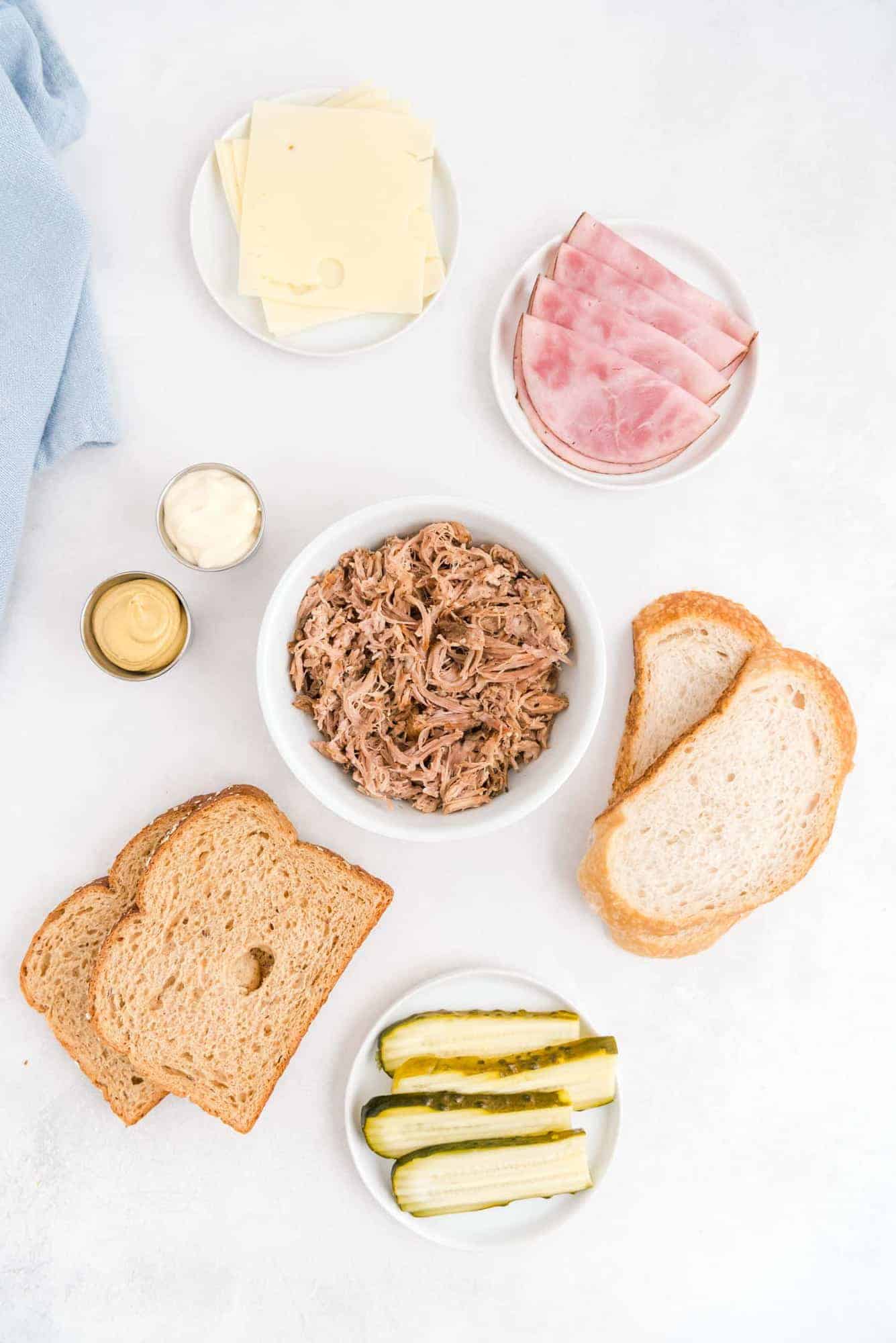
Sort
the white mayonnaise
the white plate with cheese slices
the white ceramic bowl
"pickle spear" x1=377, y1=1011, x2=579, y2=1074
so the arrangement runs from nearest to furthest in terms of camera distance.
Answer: the white ceramic bowl < the white mayonnaise < "pickle spear" x1=377, y1=1011, x2=579, y2=1074 < the white plate with cheese slices

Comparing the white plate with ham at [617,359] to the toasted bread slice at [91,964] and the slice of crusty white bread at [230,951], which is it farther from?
the toasted bread slice at [91,964]

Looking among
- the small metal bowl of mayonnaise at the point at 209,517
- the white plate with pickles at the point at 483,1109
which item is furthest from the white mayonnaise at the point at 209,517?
the white plate with pickles at the point at 483,1109

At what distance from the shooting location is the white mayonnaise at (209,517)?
2271 mm

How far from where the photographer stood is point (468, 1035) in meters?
2.40

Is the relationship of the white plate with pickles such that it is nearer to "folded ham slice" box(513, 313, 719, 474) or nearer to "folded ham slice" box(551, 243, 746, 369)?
"folded ham slice" box(513, 313, 719, 474)

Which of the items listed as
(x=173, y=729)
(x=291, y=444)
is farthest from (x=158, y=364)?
(x=173, y=729)

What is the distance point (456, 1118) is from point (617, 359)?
80.5 inches

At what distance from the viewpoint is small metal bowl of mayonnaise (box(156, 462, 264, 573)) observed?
89.5 inches

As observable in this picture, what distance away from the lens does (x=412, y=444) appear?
2.62 metres

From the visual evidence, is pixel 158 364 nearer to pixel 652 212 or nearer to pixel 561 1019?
pixel 652 212

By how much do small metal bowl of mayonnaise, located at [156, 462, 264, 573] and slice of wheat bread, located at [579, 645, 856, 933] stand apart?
122 centimetres

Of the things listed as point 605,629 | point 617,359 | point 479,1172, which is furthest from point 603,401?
point 479,1172

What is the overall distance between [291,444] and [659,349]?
41.8 inches

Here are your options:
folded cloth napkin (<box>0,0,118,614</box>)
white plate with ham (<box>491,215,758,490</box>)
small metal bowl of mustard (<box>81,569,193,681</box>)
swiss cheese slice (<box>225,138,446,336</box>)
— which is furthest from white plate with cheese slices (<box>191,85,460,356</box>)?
small metal bowl of mustard (<box>81,569,193,681</box>)
